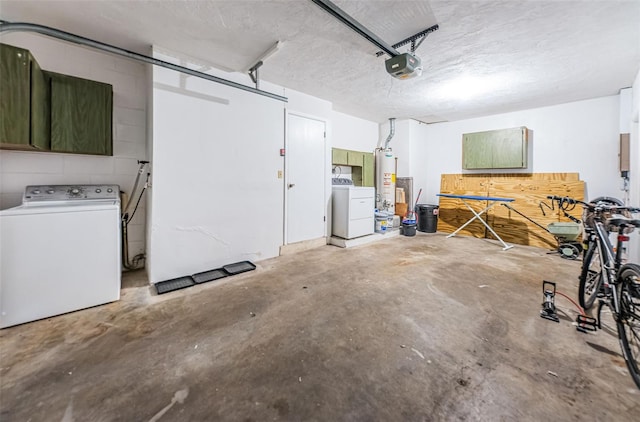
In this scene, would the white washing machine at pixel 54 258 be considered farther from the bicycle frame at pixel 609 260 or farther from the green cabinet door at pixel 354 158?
the green cabinet door at pixel 354 158

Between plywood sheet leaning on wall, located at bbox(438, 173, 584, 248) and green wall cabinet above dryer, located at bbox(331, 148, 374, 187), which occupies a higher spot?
green wall cabinet above dryer, located at bbox(331, 148, 374, 187)

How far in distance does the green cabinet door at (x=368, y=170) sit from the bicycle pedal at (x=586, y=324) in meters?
3.91

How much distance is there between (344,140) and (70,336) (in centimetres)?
479

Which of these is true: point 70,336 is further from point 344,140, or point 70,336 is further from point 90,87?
point 344,140

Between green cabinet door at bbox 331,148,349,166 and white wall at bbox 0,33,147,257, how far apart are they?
3048 millimetres

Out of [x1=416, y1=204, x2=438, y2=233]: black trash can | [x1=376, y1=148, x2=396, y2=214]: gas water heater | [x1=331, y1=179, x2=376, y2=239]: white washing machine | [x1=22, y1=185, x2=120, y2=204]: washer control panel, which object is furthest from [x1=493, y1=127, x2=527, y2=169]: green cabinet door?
[x1=22, y1=185, x2=120, y2=204]: washer control panel

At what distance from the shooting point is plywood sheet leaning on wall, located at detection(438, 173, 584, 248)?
13.9ft

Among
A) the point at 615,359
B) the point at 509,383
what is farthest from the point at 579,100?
the point at 509,383

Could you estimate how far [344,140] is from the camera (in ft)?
17.0

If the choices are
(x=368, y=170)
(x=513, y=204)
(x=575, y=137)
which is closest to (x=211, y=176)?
(x=368, y=170)

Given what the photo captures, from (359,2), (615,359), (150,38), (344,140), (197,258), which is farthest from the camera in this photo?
(344,140)

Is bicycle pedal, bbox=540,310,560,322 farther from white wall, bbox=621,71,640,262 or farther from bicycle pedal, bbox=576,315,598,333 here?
white wall, bbox=621,71,640,262

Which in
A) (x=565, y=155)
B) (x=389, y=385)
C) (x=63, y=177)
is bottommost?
(x=389, y=385)

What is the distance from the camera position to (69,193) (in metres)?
2.43
